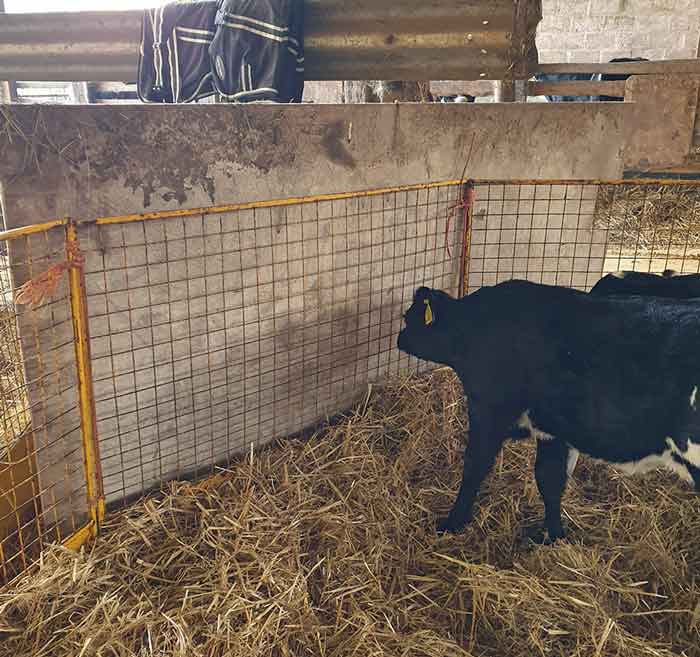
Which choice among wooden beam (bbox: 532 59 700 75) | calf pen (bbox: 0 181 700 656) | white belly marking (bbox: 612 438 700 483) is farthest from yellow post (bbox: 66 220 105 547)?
wooden beam (bbox: 532 59 700 75)

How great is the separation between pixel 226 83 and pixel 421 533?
338cm

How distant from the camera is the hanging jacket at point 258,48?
474 cm

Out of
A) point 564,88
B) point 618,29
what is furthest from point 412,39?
point 618,29

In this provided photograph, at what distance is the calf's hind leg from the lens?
3404mm

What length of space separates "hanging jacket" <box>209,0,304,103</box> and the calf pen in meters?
1.32

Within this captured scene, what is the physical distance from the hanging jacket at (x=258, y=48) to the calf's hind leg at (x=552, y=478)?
309cm

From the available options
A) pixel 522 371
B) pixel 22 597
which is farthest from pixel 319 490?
pixel 22 597

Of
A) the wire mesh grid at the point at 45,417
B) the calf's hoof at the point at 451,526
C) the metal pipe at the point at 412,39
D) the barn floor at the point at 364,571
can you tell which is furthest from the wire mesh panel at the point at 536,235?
the wire mesh grid at the point at 45,417

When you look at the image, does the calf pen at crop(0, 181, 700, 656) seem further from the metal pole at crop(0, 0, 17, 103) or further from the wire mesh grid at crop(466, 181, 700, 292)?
the metal pole at crop(0, 0, 17, 103)

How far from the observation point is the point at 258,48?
4785 millimetres

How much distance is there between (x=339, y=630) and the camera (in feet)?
8.95

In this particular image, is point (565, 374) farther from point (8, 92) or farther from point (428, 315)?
point (8, 92)

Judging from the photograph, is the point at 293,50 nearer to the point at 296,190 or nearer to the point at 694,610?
the point at 296,190

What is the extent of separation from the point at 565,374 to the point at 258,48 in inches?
126
